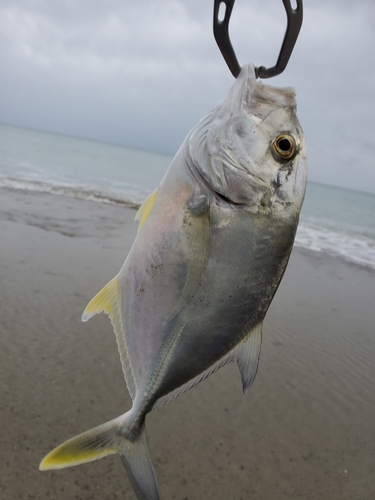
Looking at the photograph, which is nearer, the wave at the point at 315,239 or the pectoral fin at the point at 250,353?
the pectoral fin at the point at 250,353

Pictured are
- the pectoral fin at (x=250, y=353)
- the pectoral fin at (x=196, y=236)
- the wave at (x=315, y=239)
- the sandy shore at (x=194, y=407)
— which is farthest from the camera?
the wave at (x=315, y=239)

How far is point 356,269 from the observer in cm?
1014

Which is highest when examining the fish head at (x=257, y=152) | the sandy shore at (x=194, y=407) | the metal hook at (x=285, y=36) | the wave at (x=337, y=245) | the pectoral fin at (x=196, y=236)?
the metal hook at (x=285, y=36)

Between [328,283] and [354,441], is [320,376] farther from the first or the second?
[328,283]

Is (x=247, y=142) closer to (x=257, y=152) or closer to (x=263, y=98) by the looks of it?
(x=257, y=152)

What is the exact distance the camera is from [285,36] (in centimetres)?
141

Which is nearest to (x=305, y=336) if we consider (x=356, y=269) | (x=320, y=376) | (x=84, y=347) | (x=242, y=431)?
(x=320, y=376)

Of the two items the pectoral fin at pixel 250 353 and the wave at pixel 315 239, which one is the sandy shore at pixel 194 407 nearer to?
the pectoral fin at pixel 250 353

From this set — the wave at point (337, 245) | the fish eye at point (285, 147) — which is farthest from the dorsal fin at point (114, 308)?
the wave at point (337, 245)

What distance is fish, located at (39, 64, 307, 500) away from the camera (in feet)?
5.18

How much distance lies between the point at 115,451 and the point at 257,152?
54.6 inches

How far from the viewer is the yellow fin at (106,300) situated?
1.82 m

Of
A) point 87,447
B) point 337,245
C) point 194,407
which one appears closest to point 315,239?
point 337,245

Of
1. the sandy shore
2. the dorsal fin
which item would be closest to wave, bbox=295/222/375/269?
the sandy shore
